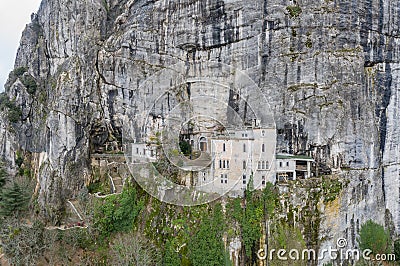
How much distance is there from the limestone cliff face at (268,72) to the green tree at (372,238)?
72 cm

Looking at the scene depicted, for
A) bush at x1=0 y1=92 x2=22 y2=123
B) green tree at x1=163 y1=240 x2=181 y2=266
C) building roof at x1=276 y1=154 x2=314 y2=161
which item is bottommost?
green tree at x1=163 y1=240 x2=181 y2=266

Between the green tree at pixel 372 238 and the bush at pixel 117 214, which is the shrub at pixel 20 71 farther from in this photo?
the green tree at pixel 372 238

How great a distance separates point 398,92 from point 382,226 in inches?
420

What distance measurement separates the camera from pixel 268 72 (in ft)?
83.7

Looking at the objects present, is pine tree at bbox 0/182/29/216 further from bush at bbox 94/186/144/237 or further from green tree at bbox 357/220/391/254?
green tree at bbox 357/220/391/254

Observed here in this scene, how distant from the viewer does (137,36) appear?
29.1 metres

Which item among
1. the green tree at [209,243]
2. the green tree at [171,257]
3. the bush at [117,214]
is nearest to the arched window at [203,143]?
the bush at [117,214]

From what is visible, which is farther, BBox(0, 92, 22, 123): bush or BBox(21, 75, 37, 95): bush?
BBox(21, 75, 37, 95): bush

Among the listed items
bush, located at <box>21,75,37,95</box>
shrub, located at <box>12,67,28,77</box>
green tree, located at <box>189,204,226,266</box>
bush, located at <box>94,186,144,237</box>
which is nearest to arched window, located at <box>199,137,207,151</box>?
bush, located at <box>94,186,144,237</box>

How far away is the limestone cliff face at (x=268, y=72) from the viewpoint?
78.5 feet

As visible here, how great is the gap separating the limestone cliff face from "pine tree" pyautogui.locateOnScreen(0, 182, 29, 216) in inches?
91.5

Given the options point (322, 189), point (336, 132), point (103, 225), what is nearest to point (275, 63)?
point (336, 132)

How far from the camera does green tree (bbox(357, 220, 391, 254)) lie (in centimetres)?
2392

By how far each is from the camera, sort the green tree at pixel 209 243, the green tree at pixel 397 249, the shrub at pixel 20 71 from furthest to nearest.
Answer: the shrub at pixel 20 71 < the green tree at pixel 397 249 < the green tree at pixel 209 243
